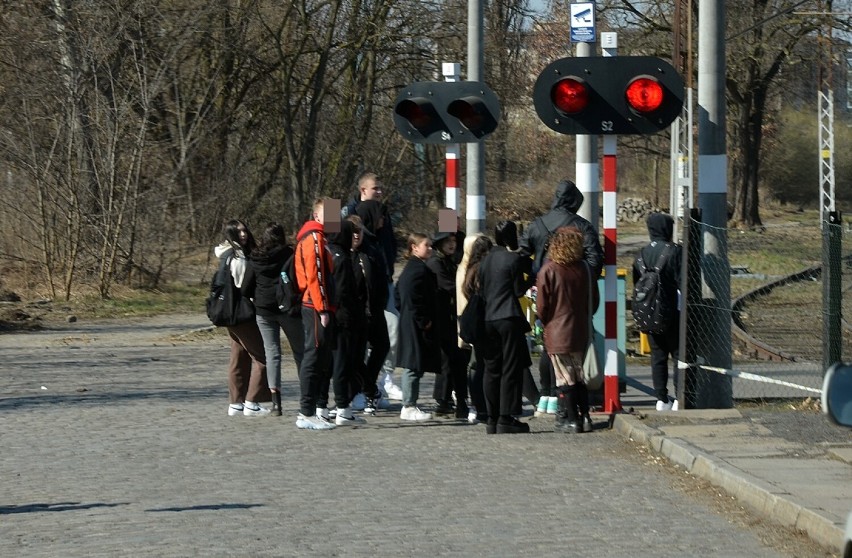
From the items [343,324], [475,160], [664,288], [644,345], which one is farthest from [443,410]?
[644,345]

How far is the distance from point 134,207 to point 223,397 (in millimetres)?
12056

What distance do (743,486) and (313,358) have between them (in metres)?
4.25

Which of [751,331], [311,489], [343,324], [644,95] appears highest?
[644,95]

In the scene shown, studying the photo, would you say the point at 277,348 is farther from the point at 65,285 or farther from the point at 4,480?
the point at 65,285

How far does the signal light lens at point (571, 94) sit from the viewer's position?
11820 millimetres

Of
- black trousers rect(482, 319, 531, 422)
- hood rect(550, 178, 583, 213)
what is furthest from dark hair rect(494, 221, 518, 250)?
black trousers rect(482, 319, 531, 422)

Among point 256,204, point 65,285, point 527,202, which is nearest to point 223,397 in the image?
point 65,285

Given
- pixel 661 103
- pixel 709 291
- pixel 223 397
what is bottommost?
pixel 223 397

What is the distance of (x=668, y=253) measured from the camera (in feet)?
40.9

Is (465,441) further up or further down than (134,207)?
further down

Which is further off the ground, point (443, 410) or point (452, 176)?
point (452, 176)

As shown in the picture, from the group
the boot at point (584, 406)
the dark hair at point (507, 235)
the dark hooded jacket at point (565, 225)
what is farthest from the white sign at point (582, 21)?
the boot at point (584, 406)

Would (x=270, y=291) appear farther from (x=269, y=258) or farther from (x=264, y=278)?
(x=269, y=258)

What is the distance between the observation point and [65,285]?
24438 mm
